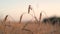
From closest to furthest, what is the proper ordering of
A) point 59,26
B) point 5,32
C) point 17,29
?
point 5,32, point 17,29, point 59,26

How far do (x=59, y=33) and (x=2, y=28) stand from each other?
72cm

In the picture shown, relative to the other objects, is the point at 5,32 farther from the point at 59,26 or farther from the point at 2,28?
the point at 59,26

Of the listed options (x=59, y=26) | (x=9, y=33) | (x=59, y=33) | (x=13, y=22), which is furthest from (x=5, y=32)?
(x=59, y=26)

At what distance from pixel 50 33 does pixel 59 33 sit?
22cm

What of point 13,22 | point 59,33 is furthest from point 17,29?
point 59,33

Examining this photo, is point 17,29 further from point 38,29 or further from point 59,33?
point 59,33

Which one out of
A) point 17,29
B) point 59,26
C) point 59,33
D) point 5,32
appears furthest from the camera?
point 59,26

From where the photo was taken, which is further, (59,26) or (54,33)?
(59,26)

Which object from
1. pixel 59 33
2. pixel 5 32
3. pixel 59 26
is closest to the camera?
pixel 5 32

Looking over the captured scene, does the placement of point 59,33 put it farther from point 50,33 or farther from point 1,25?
point 1,25

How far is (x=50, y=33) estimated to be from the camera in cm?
238

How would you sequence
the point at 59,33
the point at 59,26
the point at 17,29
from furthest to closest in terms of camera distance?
the point at 59,26, the point at 59,33, the point at 17,29

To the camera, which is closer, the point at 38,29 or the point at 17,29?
the point at 17,29

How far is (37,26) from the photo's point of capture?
8.59 ft
